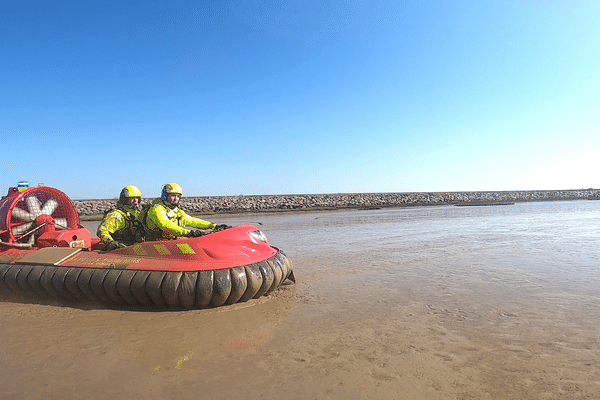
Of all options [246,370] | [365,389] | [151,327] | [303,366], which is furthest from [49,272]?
[365,389]

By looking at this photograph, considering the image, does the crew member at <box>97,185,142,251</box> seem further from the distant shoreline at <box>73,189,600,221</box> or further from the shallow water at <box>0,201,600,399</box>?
the distant shoreline at <box>73,189,600,221</box>

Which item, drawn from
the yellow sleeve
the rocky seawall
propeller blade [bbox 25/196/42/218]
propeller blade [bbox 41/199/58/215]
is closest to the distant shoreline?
the rocky seawall

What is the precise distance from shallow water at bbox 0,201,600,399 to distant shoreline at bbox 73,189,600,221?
18.1 meters

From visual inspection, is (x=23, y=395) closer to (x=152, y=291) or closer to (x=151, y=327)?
(x=151, y=327)

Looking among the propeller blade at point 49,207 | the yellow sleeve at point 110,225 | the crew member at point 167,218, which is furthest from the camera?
the propeller blade at point 49,207

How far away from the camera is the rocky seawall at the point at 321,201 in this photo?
78.4 ft

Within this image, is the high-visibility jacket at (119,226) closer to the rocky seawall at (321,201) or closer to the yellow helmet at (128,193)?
the yellow helmet at (128,193)

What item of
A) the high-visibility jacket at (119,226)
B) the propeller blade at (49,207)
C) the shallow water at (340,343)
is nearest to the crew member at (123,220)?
the high-visibility jacket at (119,226)

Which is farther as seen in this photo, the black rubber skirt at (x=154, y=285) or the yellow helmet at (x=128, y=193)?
the yellow helmet at (x=128, y=193)

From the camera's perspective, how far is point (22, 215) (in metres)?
4.70

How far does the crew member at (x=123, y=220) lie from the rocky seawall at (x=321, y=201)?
17725mm

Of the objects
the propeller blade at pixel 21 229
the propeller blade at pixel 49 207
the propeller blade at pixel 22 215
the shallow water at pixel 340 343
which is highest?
the propeller blade at pixel 49 207

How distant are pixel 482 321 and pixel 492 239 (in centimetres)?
564

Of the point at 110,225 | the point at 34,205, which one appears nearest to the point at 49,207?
the point at 34,205
